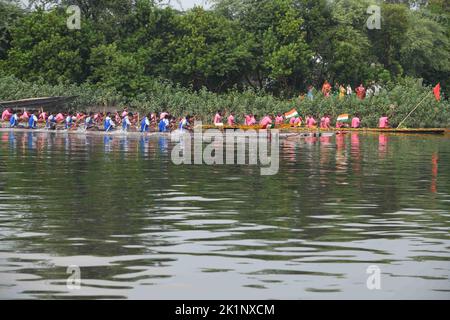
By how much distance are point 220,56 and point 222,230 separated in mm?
51437

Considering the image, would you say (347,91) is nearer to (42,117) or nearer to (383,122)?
(383,122)

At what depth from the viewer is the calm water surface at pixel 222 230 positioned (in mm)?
11820

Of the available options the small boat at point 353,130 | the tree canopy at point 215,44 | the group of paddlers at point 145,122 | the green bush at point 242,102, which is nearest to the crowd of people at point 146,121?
the group of paddlers at point 145,122

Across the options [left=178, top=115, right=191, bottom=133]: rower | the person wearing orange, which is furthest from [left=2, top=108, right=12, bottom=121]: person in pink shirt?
the person wearing orange

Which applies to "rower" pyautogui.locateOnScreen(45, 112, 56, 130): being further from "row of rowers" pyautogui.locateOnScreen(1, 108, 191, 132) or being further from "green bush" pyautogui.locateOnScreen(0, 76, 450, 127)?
"green bush" pyautogui.locateOnScreen(0, 76, 450, 127)

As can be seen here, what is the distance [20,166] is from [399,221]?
14316mm

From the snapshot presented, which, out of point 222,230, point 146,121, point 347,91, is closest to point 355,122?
point 347,91

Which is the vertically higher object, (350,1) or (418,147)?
(350,1)

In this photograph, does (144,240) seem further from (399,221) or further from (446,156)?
(446,156)

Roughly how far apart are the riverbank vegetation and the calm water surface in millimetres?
32847

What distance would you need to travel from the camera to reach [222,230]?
15.9 metres

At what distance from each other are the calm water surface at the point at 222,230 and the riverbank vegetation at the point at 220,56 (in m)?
32.8
